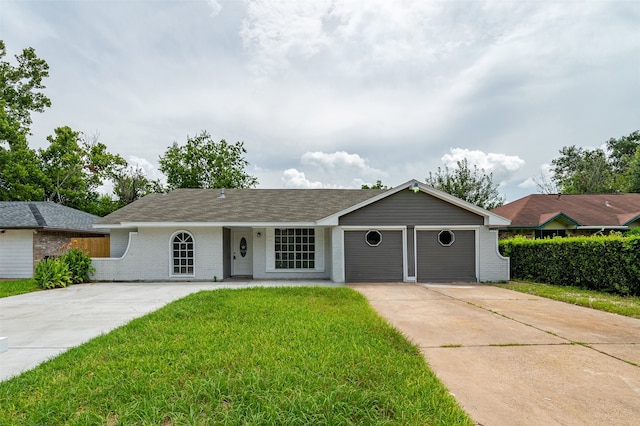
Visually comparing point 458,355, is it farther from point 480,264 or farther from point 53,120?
point 53,120

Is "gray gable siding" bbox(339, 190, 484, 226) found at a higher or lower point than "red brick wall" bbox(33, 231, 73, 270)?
higher

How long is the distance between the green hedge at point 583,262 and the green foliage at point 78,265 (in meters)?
17.1

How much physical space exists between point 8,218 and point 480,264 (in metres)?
19.8

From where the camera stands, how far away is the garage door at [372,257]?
12.4 meters

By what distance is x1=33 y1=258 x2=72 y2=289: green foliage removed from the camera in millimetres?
11352

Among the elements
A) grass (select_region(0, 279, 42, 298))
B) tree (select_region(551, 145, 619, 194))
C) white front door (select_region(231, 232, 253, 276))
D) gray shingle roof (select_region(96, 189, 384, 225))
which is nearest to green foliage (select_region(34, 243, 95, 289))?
grass (select_region(0, 279, 42, 298))

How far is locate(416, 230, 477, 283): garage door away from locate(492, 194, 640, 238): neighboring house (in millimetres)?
6168

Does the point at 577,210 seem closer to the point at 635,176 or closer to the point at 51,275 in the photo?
the point at 635,176

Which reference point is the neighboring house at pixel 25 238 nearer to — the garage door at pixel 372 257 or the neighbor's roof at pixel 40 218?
the neighbor's roof at pixel 40 218

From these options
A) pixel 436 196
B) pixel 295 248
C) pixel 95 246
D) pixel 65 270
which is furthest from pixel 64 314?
pixel 436 196

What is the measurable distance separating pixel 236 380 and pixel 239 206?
453 inches

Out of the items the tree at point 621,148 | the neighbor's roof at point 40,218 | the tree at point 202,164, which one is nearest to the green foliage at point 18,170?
the neighbor's roof at point 40,218

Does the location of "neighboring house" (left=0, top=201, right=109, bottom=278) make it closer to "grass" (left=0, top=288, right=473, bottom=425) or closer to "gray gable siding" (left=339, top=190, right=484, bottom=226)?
"grass" (left=0, top=288, right=473, bottom=425)

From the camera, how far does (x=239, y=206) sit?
569 inches
